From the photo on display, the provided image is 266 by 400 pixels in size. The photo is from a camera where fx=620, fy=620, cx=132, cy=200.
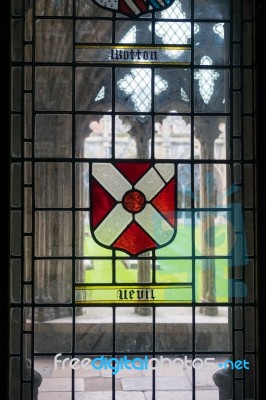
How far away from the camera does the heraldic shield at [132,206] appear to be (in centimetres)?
255

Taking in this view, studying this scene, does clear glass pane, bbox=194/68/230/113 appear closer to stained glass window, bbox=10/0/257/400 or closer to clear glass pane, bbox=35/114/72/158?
stained glass window, bbox=10/0/257/400

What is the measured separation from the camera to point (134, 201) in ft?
8.45

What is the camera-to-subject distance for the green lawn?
2.54 metres

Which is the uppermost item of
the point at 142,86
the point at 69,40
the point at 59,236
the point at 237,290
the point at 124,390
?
the point at 69,40

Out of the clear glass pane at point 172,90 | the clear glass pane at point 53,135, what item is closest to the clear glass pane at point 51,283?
the clear glass pane at point 53,135

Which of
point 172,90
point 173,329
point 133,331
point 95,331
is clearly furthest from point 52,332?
point 172,90

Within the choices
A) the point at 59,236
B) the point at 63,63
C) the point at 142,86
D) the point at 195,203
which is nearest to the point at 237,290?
the point at 195,203

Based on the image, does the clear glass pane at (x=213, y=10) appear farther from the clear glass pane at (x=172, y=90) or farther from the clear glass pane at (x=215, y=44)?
the clear glass pane at (x=172, y=90)

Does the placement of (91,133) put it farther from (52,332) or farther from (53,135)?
(52,332)

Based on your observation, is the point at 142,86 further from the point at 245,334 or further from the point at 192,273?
the point at 245,334

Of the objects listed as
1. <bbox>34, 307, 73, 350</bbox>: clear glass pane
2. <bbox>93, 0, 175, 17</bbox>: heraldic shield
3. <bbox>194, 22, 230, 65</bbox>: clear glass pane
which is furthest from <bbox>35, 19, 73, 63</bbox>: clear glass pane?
<bbox>34, 307, 73, 350</bbox>: clear glass pane

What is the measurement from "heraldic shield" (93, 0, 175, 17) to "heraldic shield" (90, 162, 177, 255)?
0.65 metres

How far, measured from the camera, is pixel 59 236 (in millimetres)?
2533

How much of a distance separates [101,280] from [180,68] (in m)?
0.95
